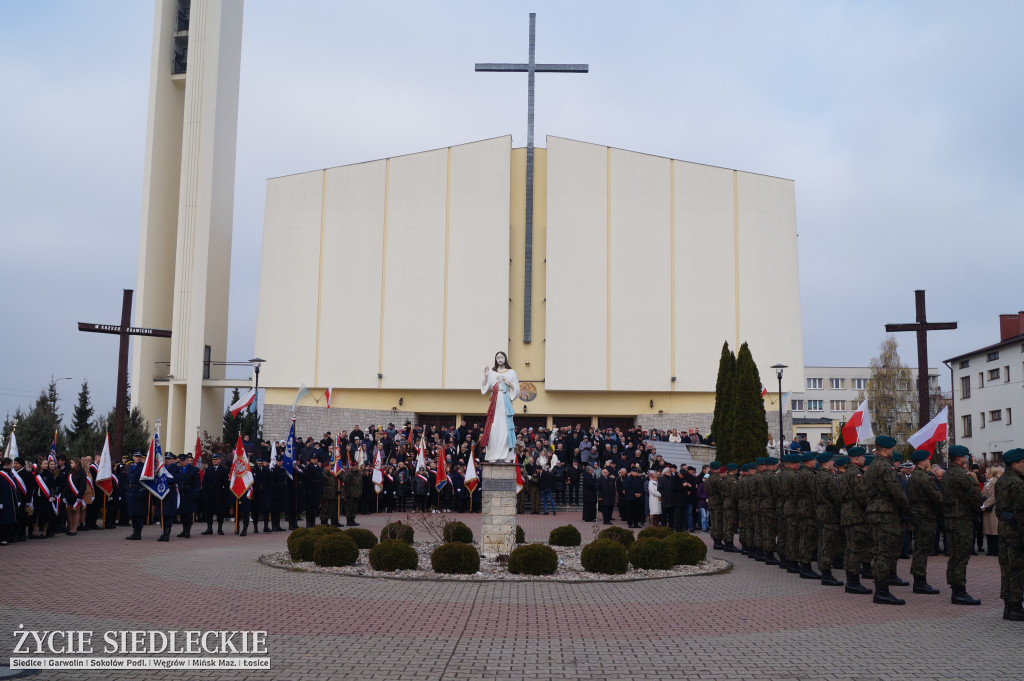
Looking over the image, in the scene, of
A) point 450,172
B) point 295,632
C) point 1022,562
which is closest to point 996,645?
point 1022,562

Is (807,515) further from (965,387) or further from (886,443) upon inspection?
(965,387)

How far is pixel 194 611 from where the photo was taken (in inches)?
373

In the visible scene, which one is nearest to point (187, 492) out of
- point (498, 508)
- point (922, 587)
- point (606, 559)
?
point (498, 508)

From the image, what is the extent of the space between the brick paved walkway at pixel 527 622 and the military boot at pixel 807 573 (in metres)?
0.26

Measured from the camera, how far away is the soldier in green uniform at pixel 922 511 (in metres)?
10.8

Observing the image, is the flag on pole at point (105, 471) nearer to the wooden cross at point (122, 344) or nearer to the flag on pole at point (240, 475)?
the flag on pole at point (240, 475)

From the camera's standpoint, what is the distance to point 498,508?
14.8 m

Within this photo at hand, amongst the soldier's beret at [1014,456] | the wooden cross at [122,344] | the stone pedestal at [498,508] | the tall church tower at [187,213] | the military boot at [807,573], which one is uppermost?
the tall church tower at [187,213]

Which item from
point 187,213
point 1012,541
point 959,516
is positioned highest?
point 187,213

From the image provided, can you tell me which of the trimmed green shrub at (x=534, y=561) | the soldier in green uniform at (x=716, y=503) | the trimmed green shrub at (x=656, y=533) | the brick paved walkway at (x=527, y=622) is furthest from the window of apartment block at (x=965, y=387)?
the trimmed green shrub at (x=534, y=561)

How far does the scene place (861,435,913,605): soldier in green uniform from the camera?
1052 centimetres

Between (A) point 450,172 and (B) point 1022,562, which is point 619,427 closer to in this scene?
(A) point 450,172

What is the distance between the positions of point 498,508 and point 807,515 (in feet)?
16.7

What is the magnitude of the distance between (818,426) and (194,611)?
75.5 m
